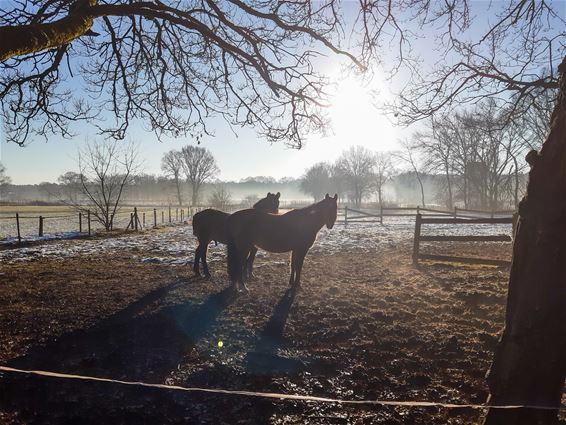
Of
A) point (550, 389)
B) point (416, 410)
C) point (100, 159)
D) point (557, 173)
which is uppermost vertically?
point (100, 159)

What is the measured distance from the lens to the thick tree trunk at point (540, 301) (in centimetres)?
236

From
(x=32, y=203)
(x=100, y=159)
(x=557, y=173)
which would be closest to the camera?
(x=557, y=173)

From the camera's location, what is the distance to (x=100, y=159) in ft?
70.7

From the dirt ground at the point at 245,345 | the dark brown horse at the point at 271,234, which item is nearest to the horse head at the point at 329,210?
the dark brown horse at the point at 271,234

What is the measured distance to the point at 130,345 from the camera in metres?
4.27

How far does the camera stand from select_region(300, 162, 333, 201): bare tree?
85188 millimetres

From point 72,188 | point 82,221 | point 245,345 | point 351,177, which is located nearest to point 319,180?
point 351,177

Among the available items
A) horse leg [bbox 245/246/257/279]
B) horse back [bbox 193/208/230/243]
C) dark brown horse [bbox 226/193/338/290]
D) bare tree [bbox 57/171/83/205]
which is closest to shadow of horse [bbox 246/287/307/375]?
dark brown horse [bbox 226/193/338/290]

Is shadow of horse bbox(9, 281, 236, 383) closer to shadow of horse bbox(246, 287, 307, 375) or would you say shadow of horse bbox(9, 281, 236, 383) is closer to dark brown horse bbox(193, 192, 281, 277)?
shadow of horse bbox(246, 287, 307, 375)

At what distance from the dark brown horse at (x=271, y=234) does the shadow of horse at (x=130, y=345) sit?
151 cm

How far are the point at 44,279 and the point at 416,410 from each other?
8.11 metres

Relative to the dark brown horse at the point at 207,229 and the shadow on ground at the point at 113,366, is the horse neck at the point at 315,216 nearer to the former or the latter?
the dark brown horse at the point at 207,229

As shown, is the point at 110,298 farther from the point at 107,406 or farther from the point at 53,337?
the point at 107,406

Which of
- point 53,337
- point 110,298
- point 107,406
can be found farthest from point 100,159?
point 107,406
